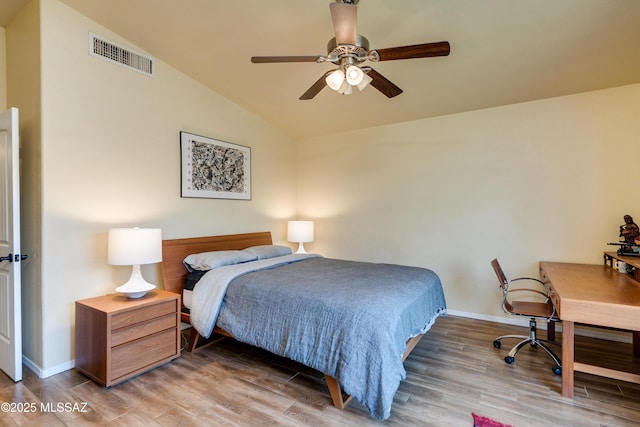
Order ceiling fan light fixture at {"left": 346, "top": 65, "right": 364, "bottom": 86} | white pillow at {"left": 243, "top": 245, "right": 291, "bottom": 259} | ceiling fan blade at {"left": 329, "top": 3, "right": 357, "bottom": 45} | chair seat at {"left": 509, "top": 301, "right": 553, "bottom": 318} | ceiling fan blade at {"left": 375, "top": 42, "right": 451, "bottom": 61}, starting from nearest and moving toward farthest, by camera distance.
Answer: ceiling fan blade at {"left": 329, "top": 3, "right": 357, "bottom": 45}, ceiling fan blade at {"left": 375, "top": 42, "right": 451, "bottom": 61}, ceiling fan light fixture at {"left": 346, "top": 65, "right": 364, "bottom": 86}, chair seat at {"left": 509, "top": 301, "right": 553, "bottom": 318}, white pillow at {"left": 243, "top": 245, "right": 291, "bottom": 259}

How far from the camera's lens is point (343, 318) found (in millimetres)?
2102

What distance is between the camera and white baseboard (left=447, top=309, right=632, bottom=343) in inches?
130

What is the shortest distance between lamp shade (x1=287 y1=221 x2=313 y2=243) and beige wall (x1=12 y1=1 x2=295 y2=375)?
128cm

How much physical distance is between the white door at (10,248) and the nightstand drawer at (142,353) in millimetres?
780

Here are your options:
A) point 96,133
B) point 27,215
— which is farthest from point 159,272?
point 96,133

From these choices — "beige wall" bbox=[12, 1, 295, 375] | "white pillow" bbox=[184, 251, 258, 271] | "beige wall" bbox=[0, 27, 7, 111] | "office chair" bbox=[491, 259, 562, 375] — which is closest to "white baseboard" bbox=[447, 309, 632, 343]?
"office chair" bbox=[491, 259, 562, 375]

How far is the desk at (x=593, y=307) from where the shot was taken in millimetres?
2020

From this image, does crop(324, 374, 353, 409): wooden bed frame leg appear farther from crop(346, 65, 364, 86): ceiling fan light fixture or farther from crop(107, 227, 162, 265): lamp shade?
crop(346, 65, 364, 86): ceiling fan light fixture

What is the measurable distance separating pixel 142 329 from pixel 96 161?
1.57m

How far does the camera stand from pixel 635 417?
2039 millimetres

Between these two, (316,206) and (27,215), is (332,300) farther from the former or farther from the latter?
(316,206)

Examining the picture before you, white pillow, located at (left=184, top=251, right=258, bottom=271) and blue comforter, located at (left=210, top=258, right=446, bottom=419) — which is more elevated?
white pillow, located at (left=184, top=251, right=258, bottom=271)

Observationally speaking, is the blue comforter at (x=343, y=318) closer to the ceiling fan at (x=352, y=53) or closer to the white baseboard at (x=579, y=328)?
the white baseboard at (x=579, y=328)

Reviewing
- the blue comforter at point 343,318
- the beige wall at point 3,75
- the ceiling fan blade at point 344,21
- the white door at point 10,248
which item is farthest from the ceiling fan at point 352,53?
the beige wall at point 3,75
